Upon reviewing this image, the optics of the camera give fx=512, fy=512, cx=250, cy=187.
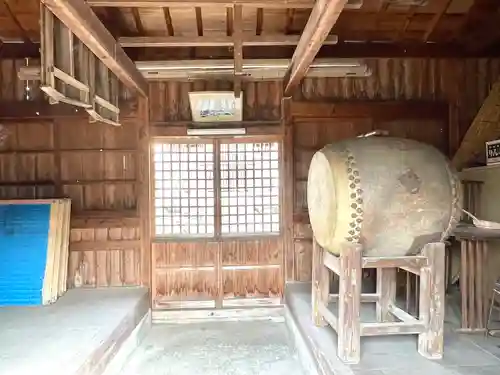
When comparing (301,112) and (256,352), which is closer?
(256,352)

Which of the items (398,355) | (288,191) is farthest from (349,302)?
(288,191)

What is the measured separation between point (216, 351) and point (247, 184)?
2145mm

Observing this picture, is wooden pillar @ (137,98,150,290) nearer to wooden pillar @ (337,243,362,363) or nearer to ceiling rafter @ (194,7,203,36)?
ceiling rafter @ (194,7,203,36)

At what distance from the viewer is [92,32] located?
3.69 metres

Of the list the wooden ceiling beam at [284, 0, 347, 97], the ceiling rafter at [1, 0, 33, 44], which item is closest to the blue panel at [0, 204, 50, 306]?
the ceiling rafter at [1, 0, 33, 44]

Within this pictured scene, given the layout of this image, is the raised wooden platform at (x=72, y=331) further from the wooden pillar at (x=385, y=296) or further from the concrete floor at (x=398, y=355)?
the wooden pillar at (x=385, y=296)

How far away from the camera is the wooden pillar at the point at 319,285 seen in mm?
4457

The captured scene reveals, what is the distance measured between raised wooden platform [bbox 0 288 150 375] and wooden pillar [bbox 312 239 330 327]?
1787 mm

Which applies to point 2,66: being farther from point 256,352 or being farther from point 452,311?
point 452,311

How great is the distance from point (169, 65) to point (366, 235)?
3047 millimetres

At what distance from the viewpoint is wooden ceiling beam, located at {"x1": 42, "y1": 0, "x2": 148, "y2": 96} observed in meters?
3.21

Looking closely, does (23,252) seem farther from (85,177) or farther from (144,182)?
(144,182)

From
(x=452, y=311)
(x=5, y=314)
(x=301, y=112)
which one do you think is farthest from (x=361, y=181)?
(x=5, y=314)

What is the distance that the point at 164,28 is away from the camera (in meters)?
5.85
